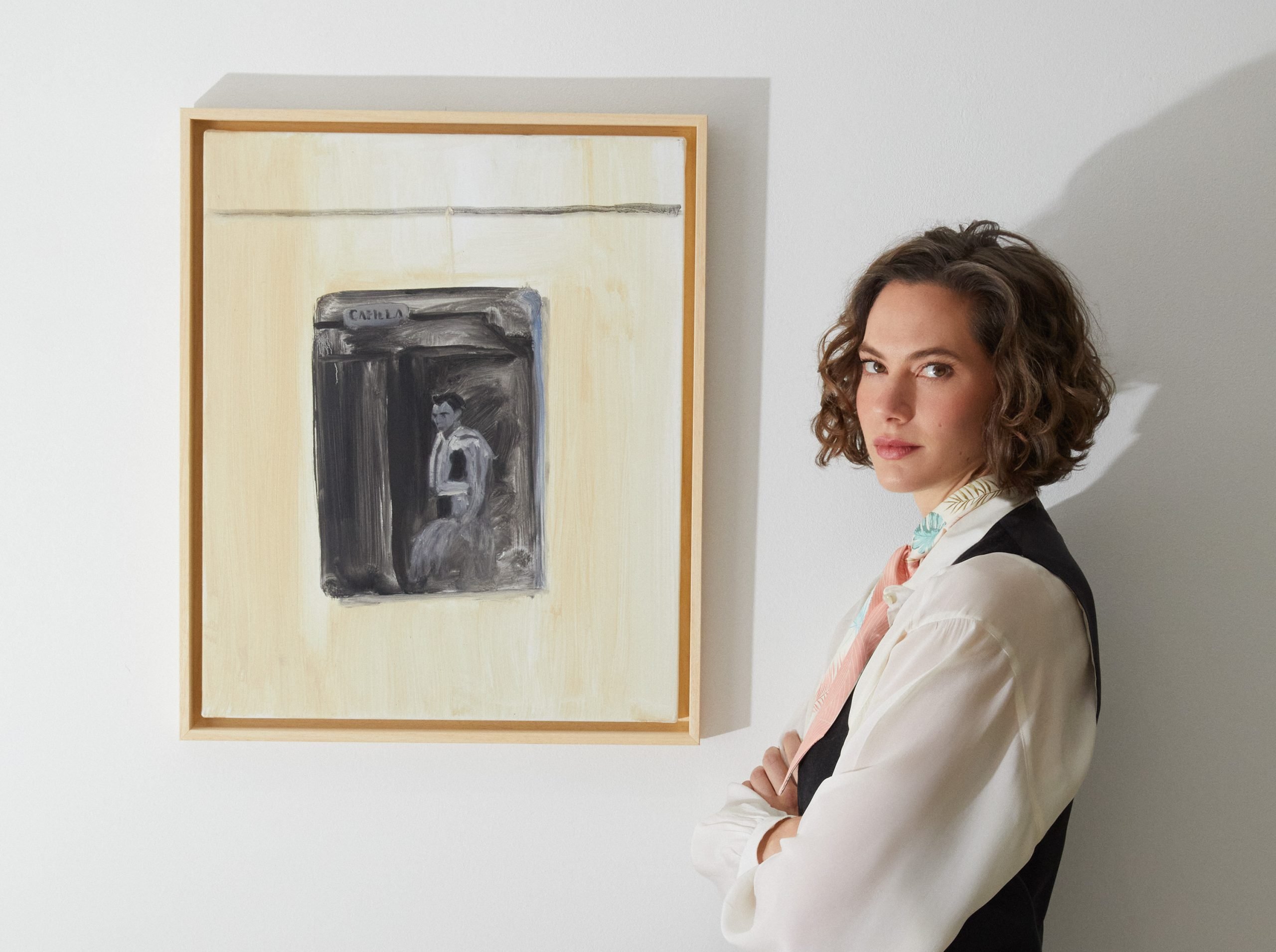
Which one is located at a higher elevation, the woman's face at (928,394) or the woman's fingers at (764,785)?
the woman's face at (928,394)

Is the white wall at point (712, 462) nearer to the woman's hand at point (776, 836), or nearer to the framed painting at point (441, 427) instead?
the framed painting at point (441, 427)

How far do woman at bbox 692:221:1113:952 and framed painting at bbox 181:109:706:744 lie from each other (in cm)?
29

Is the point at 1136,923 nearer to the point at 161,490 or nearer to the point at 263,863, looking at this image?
the point at 263,863

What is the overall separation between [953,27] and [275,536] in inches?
48.1

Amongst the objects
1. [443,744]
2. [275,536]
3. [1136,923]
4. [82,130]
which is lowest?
[1136,923]

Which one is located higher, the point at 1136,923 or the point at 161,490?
the point at 161,490

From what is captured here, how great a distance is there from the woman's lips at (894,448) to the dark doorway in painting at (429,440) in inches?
19.1

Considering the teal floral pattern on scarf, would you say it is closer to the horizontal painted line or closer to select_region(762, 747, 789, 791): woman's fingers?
select_region(762, 747, 789, 791): woman's fingers

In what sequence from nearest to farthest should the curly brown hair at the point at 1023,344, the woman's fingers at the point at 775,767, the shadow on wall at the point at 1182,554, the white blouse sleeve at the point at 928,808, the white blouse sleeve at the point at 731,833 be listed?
the white blouse sleeve at the point at 928,808, the curly brown hair at the point at 1023,344, the white blouse sleeve at the point at 731,833, the woman's fingers at the point at 775,767, the shadow on wall at the point at 1182,554

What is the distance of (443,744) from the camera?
129 centimetres

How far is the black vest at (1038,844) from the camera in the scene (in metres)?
0.90

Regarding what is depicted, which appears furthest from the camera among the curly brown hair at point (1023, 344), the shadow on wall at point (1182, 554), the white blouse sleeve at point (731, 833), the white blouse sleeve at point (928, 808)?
the shadow on wall at point (1182, 554)

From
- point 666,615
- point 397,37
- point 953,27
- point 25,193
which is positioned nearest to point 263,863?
point 666,615

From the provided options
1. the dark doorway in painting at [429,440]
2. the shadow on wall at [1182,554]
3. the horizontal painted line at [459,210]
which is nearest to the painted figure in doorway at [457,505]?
the dark doorway in painting at [429,440]
